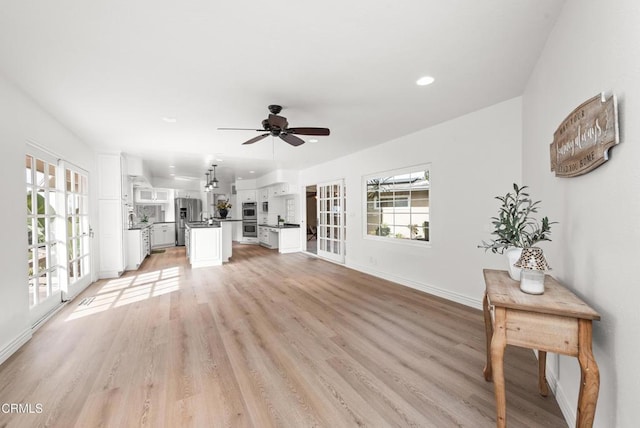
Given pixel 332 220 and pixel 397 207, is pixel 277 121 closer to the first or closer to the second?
pixel 397 207

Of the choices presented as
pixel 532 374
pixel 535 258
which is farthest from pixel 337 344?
pixel 535 258

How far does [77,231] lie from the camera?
163 inches

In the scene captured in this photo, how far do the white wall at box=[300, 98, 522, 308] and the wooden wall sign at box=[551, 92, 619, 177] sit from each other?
1.58 m

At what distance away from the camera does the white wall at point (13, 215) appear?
7.58 ft

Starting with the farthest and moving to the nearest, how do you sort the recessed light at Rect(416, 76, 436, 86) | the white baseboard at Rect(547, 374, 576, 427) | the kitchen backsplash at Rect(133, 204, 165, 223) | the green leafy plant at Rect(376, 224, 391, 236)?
the kitchen backsplash at Rect(133, 204, 165, 223) < the green leafy plant at Rect(376, 224, 391, 236) < the recessed light at Rect(416, 76, 436, 86) < the white baseboard at Rect(547, 374, 576, 427)

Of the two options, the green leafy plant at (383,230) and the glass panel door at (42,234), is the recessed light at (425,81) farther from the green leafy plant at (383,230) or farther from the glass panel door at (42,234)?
the glass panel door at (42,234)

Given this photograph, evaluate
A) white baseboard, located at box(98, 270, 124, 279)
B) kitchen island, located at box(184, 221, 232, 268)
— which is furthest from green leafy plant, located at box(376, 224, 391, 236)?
white baseboard, located at box(98, 270, 124, 279)

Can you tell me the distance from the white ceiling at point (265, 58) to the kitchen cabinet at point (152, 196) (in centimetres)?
564

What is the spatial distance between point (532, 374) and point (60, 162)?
5.82 m

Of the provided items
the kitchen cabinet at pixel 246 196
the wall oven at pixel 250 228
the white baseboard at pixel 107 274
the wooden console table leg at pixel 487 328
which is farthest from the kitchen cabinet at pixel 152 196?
the wooden console table leg at pixel 487 328

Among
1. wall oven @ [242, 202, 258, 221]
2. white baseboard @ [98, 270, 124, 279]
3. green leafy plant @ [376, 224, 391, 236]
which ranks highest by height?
wall oven @ [242, 202, 258, 221]

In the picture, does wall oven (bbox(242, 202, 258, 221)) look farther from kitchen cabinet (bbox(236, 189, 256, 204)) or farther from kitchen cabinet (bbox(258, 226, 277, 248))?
kitchen cabinet (bbox(258, 226, 277, 248))

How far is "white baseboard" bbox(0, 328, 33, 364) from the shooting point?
2.22 m

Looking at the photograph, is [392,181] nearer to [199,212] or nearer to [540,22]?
[540,22]
